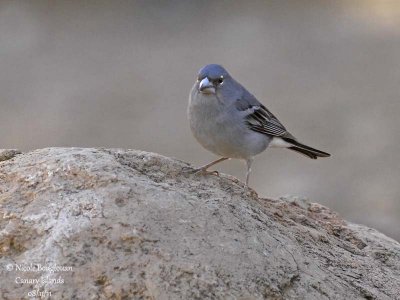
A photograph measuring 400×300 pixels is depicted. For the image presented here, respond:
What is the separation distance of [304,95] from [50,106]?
3856 mm

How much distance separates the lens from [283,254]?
190 inches

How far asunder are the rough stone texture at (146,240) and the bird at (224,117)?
1.26 metres

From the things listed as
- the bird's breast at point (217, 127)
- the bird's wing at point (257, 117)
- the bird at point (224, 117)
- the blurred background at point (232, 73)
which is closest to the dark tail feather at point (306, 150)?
the bird's wing at point (257, 117)

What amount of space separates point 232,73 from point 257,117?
25.5ft

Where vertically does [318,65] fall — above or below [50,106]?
above

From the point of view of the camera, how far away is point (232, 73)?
1488 centimetres

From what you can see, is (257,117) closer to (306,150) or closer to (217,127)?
(217,127)

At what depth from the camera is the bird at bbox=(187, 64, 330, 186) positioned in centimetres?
662

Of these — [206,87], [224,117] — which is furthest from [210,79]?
[224,117]

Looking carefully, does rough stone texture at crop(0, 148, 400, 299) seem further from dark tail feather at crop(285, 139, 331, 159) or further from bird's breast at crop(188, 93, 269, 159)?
dark tail feather at crop(285, 139, 331, 159)

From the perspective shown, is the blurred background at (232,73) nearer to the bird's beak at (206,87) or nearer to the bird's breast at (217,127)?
the bird's breast at (217,127)

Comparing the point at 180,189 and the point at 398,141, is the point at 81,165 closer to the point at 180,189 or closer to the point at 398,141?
the point at 180,189

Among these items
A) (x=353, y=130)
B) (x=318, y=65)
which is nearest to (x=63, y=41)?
(x=318, y=65)

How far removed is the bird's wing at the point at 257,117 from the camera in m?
7.00
